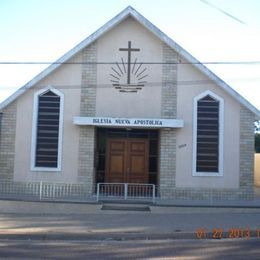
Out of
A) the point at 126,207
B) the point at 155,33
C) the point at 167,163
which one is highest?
the point at 155,33

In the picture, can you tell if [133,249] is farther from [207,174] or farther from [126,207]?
[207,174]

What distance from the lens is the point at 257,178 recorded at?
117ft

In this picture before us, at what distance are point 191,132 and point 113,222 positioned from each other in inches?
282

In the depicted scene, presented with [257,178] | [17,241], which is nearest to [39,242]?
[17,241]

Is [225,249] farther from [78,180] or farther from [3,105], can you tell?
[3,105]

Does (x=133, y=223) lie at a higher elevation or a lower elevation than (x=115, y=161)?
lower

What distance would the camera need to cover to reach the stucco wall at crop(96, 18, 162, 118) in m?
20.7
